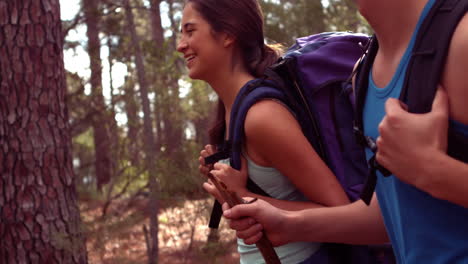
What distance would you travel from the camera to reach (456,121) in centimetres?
109

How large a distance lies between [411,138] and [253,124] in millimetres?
936

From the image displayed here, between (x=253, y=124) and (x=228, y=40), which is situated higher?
(x=228, y=40)

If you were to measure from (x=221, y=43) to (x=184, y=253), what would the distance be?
5.79 metres

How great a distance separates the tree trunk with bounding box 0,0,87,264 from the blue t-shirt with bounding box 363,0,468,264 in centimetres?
418

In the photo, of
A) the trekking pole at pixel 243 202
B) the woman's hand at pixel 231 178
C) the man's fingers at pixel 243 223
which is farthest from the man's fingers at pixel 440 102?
the woman's hand at pixel 231 178

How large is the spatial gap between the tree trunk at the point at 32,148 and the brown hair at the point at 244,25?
299 cm

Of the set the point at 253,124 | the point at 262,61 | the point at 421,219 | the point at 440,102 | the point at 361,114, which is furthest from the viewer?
the point at 262,61

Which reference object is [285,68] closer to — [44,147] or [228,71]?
[228,71]

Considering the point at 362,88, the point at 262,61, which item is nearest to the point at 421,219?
the point at 362,88

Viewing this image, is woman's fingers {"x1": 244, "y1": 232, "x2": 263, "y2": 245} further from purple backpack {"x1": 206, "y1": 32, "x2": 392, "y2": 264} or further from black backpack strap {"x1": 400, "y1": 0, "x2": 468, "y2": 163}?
black backpack strap {"x1": 400, "y1": 0, "x2": 468, "y2": 163}

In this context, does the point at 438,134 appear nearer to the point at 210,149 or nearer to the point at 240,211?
the point at 240,211

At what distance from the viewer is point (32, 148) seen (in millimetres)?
4953

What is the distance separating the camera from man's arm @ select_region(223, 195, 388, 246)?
1.66 metres

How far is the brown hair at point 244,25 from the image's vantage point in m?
2.43
